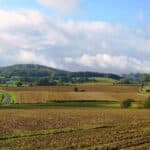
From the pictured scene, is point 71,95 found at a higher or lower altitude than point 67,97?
higher

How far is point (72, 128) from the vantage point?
33.3 m

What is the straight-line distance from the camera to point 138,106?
2731 inches

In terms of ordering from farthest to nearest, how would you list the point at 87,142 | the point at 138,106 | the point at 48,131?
the point at 138,106
the point at 48,131
the point at 87,142

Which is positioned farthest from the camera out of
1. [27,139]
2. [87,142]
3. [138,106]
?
[138,106]

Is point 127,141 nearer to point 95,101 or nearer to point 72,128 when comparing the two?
point 72,128

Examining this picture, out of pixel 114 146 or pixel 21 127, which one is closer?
pixel 114 146

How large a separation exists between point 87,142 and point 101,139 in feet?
5.64

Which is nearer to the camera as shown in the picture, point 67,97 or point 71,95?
point 67,97

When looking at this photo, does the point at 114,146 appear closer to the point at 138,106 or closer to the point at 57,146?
the point at 57,146

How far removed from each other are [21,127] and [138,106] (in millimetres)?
38134

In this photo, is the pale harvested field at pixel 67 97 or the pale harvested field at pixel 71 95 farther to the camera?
the pale harvested field at pixel 71 95

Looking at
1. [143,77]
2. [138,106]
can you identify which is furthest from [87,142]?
[143,77]

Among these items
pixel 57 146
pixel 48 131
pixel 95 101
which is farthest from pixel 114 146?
pixel 95 101

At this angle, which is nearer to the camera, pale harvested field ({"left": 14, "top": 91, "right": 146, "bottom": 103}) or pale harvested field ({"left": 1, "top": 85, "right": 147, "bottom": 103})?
pale harvested field ({"left": 14, "top": 91, "right": 146, "bottom": 103})
